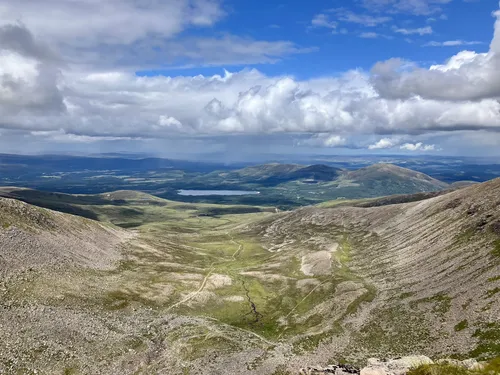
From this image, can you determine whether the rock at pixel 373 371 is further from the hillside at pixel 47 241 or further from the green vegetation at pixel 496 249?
the green vegetation at pixel 496 249

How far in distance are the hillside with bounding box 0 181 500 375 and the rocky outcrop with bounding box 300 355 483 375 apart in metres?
20.0

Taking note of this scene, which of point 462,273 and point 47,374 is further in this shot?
A: point 462,273

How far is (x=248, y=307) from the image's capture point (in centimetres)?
13038

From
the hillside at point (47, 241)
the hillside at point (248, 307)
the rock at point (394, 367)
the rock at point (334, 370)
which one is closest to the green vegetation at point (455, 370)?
the rock at point (394, 367)

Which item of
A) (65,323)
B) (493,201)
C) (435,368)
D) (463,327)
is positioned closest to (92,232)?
(65,323)

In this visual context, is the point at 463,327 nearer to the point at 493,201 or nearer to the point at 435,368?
the point at 435,368

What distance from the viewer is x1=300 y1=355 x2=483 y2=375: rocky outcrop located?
4703 cm

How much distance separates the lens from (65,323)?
90.9m

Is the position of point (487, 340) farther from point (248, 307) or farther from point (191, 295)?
point (191, 295)

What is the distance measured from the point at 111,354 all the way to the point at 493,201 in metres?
167

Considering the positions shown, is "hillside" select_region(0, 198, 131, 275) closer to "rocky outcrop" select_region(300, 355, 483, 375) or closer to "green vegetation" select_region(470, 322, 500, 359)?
"rocky outcrop" select_region(300, 355, 483, 375)

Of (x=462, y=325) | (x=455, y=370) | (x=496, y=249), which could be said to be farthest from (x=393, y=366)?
(x=496, y=249)

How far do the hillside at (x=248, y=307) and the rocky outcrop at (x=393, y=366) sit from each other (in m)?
20.0

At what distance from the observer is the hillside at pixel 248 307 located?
279 ft
